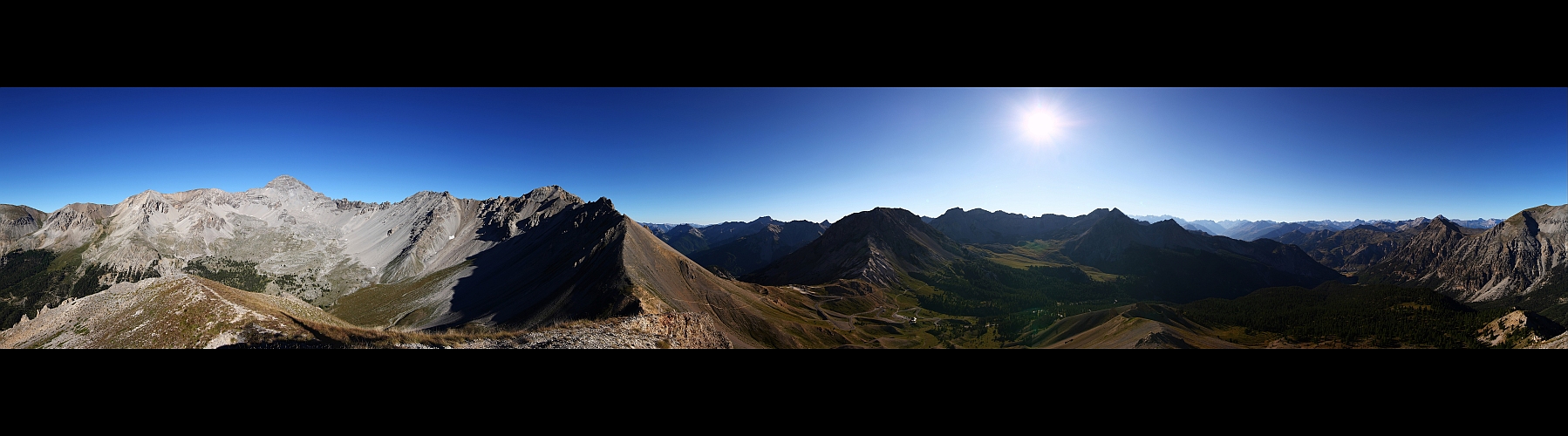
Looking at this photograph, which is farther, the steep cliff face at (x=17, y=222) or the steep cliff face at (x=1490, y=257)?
the steep cliff face at (x=17, y=222)

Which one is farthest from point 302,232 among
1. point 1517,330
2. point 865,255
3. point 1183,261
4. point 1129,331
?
point 1183,261

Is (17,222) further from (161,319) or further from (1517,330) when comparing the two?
(1517,330)

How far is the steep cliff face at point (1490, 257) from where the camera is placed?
136750mm

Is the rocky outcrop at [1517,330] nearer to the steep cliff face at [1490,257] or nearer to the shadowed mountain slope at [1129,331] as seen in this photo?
the shadowed mountain slope at [1129,331]

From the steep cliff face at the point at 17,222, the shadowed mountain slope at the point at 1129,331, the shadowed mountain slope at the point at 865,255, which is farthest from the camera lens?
the steep cliff face at the point at 17,222

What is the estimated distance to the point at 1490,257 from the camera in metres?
150

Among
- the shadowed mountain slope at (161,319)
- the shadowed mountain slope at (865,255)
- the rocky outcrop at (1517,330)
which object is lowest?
the rocky outcrop at (1517,330)

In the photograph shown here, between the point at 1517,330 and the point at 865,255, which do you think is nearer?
the point at 1517,330

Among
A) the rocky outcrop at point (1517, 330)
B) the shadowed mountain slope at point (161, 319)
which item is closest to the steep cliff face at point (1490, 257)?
the rocky outcrop at point (1517, 330)

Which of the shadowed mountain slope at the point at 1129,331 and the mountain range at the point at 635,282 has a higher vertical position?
the mountain range at the point at 635,282
